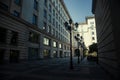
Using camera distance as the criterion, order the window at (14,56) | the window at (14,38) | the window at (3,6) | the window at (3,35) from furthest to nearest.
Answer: the window at (14,38) → the window at (14,56) → the window at (3,6) → the window at (3,35)

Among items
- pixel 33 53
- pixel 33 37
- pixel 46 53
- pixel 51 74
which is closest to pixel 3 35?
pixel 33 37

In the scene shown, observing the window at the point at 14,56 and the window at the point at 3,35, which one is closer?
the window at the point at 3,35

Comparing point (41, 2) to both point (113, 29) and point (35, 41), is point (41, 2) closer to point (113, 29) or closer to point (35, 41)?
point (35, 41)

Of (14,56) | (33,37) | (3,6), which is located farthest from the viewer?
(33,37)

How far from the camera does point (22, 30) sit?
24203mm

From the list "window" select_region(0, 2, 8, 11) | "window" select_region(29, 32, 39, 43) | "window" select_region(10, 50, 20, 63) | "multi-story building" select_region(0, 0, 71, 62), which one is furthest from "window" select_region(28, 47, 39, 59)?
"window" select_region(0, 2, 8, 11)

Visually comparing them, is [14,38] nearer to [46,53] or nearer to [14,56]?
[14,56]

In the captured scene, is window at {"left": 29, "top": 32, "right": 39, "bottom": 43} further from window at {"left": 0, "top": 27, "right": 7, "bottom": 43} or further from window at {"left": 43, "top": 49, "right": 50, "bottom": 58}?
window at {"left": 0, "top": 27, "right": 7, "bottom": 43}

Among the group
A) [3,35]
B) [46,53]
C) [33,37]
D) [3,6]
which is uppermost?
[3,6]

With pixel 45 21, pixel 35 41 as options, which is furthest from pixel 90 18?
pixel 35 41

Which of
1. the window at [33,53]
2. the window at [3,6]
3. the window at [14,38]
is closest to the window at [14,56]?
the window at [14,38]

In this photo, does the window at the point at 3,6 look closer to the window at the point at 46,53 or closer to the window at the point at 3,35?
the window at the point at 3,35

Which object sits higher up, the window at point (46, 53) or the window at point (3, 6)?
the window at point (3, 6)

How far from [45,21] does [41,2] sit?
19.2 ft
